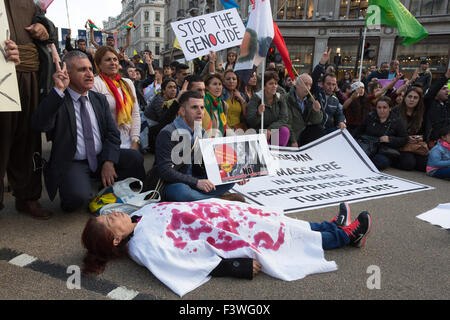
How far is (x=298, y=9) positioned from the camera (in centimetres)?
2611

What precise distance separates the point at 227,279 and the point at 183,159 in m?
1.41

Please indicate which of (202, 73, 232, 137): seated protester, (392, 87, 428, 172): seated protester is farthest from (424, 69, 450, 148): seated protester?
(202, 73, 232, 137): seated protester

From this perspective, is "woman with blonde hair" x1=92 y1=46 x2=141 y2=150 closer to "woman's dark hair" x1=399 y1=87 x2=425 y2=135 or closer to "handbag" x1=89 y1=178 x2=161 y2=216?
"handbag" x1=89 y1=178 x2=161 y2=216

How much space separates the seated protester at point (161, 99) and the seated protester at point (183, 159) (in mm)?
2363

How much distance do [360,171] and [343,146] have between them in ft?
1.85

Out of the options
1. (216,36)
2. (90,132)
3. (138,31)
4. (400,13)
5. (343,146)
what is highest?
(138,31)

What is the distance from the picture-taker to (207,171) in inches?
129

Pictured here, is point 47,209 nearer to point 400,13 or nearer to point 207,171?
point 207,171

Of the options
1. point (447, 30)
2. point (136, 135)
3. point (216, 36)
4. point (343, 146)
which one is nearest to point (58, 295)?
point (136, 135)

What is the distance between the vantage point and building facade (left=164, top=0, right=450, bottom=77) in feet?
69.6

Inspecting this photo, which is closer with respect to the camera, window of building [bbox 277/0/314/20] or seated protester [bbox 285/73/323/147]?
seated protester [bbox 285/73/323/147]

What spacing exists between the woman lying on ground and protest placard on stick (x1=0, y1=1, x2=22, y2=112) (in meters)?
1.06

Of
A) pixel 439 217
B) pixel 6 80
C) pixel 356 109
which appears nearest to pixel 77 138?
pixel 6 80

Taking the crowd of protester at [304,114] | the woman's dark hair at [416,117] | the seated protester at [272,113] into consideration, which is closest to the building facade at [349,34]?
the crowd of protester at [304,114]
